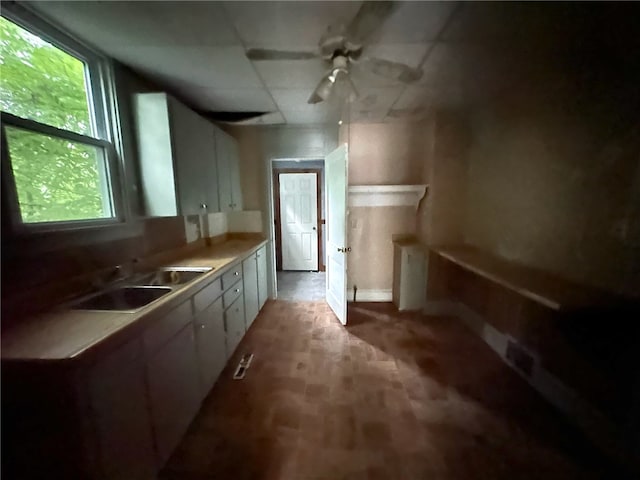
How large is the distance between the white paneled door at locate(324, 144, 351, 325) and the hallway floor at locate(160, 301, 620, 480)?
Answer: 2.19 ft

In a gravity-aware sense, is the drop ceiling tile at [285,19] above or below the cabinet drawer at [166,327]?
above

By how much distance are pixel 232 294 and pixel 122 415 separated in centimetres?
132

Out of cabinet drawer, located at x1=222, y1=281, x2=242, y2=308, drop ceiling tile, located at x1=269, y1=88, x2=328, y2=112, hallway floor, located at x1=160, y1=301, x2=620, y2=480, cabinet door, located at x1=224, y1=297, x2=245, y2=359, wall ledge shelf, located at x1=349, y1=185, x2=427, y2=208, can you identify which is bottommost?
hallway floor, located at x1=160, y1=301, x2=620, y2=480

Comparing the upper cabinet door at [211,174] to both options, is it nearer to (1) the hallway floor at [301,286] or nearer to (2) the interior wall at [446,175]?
(1) the hallway floor at [301,286]

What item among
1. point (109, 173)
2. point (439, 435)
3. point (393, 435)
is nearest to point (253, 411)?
point (393, 435)

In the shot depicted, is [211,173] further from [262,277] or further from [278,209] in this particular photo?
[278,209]

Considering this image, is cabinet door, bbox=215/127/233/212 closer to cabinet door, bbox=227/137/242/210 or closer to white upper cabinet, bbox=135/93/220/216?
cabinet door, bbox=227/137/242/210

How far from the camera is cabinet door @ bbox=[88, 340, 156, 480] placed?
0.99 m

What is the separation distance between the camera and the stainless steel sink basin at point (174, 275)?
6.48ft

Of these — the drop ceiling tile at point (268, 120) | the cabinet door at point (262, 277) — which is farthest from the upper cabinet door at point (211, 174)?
the cabinet door at point (262, 277)

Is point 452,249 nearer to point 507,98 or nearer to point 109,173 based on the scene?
point 507,98

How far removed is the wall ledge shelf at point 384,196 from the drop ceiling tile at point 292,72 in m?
1.51

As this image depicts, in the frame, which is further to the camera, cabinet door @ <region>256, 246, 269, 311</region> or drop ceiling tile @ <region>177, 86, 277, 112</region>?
cabinet door @ <region>256, 246, 269, 311</region>

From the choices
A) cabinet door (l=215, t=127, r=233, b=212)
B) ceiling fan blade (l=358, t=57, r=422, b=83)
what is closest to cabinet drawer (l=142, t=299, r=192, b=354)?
cabinet door (l=215, t=127, r=233, b=212)
